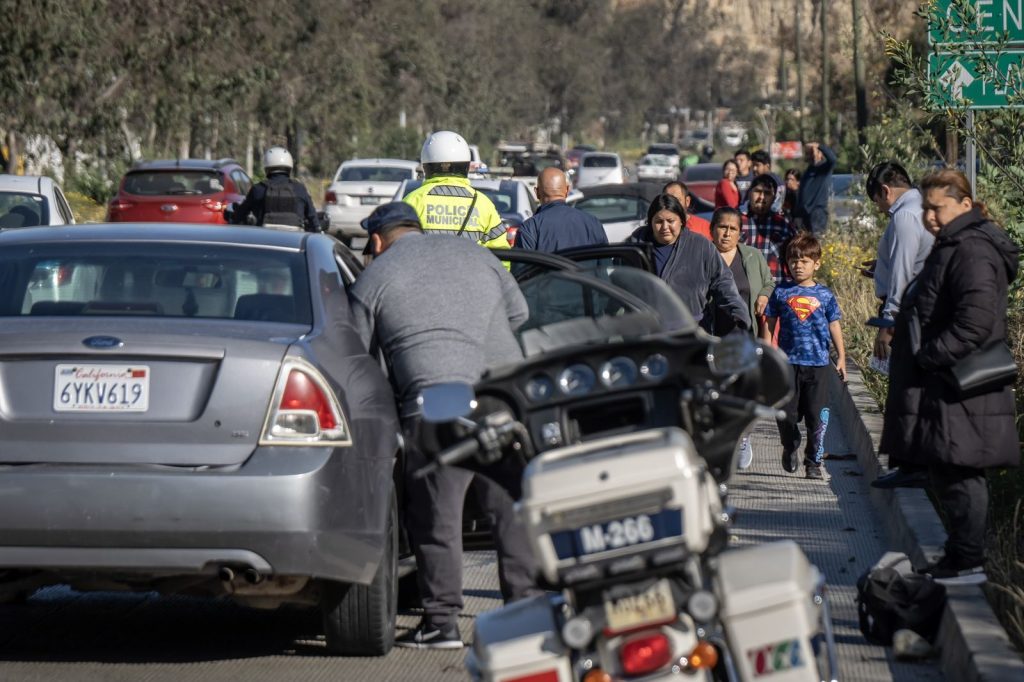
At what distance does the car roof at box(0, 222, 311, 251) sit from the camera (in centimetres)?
668

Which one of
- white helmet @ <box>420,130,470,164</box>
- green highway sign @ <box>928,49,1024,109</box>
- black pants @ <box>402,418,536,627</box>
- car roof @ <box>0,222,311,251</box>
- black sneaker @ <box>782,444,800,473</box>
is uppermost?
green highway sign @ <box>928,49,1024,109</box>

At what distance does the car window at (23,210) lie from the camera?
553 inches

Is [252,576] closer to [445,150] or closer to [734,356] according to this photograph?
[734,356]

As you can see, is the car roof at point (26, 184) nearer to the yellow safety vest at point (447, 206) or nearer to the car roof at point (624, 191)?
the yellow safety vest at point (447, 206)

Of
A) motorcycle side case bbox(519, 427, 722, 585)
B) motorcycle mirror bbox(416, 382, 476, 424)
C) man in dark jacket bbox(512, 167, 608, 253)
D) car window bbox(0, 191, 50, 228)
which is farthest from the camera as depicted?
car window bbox(0, 191, 50, 228)

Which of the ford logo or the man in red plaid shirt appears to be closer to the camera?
the ford logo

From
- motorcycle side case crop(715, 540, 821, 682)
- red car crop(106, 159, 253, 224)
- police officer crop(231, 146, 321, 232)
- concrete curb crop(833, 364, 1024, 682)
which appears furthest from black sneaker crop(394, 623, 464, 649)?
red car crop(106, 159, 253, 224)

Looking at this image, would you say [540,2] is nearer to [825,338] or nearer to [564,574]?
[825,338]

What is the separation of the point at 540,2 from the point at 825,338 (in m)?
85.7

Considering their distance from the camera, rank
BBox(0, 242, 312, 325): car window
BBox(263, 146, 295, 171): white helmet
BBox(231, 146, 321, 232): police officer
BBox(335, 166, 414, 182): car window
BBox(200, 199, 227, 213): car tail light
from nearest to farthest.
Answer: BBox(0, 242, 312, 325): car window < BBox(231, 146, 321, 232): police officer < BBox(263, 146, 295, 171): white helmet < BBox(200, 199, 227, 213): car tail light < BBox(335, 166, 414, 182): car window

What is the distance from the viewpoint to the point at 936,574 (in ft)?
→ 22.4

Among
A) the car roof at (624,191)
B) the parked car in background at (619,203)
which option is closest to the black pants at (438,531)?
the parked car in background at (619,203)

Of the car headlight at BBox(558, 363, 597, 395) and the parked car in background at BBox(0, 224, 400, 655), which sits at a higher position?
the car headlight at BBox(558, 363, 597, 395)

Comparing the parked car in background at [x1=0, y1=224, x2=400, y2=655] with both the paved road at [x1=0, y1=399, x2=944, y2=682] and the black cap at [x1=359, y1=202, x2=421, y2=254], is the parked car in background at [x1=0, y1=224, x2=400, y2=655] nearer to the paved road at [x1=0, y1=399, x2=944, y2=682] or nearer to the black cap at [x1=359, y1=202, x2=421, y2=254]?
the paved road at [x1=0, y1=399, x2=944, y2=682]
